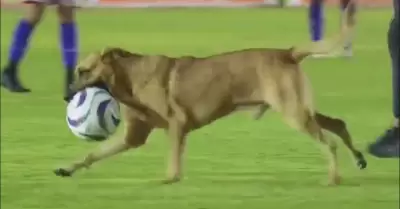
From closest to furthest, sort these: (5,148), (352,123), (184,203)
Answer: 1. (184,203)
2. (5,148)
3. (352,123)

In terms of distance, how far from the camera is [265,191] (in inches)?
87.4

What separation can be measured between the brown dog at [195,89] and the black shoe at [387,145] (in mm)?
369

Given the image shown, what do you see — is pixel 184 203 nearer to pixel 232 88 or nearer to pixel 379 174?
pixel 232 88

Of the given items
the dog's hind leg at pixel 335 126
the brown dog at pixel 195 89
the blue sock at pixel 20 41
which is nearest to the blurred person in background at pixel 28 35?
the blue sock at pixel 20 41

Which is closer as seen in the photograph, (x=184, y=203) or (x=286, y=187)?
(x=184, y=203)

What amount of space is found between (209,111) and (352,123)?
109 centimetres

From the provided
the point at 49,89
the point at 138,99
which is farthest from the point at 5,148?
the point at 49,89

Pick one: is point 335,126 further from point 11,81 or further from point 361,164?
point 11,81

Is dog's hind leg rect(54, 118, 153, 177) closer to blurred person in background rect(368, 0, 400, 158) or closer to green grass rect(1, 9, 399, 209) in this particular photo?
green grass rect(1, 9, 399, 209)

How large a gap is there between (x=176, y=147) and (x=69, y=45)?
5.20 feet

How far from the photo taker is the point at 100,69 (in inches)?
89.0

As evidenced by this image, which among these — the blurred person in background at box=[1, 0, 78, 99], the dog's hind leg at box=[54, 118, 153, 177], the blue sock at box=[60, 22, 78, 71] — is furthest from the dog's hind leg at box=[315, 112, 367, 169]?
the blurred person in background at box=[1, 0, 78, 99]

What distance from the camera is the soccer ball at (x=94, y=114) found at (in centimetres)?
233

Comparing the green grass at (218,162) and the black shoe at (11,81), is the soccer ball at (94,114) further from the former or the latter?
the black shoe at (11,81)
